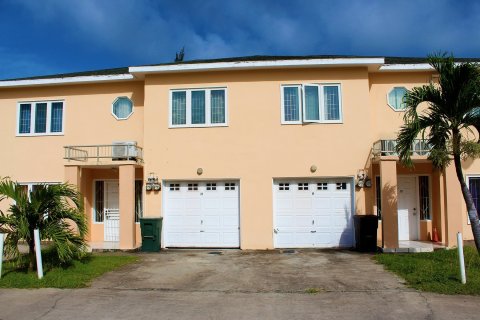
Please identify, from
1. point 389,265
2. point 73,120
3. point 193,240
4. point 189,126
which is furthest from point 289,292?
point 73,120

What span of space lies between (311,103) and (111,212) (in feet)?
26.6

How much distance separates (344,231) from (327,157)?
2487 mm

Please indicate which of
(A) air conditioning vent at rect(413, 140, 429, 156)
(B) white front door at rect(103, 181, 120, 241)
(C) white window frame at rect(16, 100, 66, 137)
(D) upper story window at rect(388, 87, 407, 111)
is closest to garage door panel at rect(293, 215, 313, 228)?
(A) air conditioning vent at rect(413, 140, 429, 156)

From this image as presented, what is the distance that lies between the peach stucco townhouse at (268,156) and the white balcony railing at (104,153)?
48mm

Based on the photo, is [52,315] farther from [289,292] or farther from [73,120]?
[73,120]

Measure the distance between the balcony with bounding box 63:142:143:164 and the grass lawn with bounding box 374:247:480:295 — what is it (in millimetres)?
8327

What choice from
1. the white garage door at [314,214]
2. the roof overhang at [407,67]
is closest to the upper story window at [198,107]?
the white garage door at [314,214]

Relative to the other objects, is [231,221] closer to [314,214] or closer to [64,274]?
[314,214]

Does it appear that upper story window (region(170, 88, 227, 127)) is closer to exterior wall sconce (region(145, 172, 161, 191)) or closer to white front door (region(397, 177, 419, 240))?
exterior wall sconce (region(145, 172, 161, 191))

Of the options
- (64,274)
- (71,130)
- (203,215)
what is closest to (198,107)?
(203,215)

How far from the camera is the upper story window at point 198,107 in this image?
15.2 m

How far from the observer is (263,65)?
1470cm

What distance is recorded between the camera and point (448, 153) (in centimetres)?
1127

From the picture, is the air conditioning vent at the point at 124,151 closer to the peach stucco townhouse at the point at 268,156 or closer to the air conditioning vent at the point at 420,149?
the peach stucco townhouse at the point at 268,156
